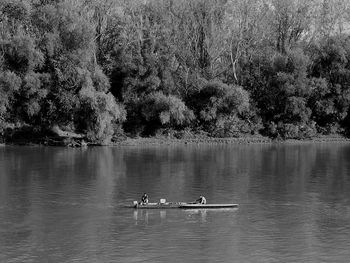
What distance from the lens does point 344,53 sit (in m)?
86.6

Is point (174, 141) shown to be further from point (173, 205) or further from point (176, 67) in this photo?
point (173, 205)

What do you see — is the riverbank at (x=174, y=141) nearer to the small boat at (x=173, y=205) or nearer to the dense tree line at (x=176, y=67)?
the dense tree line at (x=176, y=67)

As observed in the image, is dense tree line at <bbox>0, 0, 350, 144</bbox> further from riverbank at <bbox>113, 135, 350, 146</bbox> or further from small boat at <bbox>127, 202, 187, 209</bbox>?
small boat at <bbox>127, 202, 187, 209</bbox>

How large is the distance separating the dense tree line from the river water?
441 inches

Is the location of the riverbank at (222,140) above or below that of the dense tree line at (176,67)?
below

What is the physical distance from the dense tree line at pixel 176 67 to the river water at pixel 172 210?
441 inches

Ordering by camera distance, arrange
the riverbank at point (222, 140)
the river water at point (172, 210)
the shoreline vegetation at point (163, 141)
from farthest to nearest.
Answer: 1. the riverbank at point (222, 140)
2. the shoreline vegetation at point (163, 141)
3. the river water at point (172, 210)

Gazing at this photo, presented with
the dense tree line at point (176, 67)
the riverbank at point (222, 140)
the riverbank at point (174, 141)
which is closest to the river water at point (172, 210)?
the riverbank at point (174, 141)

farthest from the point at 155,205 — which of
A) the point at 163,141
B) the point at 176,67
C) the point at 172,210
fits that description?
the point at 176,67

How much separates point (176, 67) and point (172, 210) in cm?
4912

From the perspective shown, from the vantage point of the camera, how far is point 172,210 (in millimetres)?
38094

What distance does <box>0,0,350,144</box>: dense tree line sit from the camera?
74.4 meters

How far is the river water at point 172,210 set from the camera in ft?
97.4

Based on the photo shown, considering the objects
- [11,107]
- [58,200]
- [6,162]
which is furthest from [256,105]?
[58,200]
